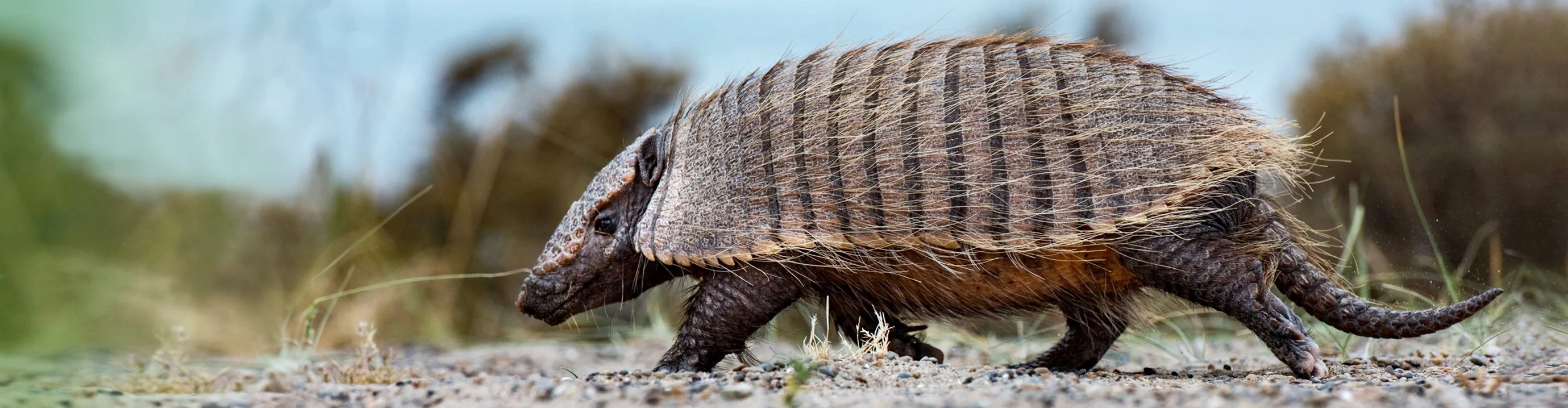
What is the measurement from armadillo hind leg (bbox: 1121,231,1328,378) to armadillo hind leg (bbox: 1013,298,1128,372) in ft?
2.55

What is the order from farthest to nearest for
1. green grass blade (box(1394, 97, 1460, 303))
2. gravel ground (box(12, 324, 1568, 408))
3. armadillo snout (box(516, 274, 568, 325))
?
green grass blade (box(1394, 97, 1460, 303)) → armadillo snout (box(516, 274, 568, 325)) → gravel ground (box(12, 324, 1568, 408))

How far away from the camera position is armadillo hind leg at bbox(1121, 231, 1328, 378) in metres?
3.89

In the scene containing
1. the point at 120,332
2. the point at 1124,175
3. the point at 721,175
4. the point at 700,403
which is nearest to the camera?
the point at 700,403

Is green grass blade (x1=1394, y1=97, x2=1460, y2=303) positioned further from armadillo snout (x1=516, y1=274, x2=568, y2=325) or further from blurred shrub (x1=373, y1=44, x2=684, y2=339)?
blurred shrub (x1=373, y1=44, x2=684, y2=339)

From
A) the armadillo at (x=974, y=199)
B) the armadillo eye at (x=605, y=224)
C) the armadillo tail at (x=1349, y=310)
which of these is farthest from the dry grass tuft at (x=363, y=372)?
the armadillo tail at (x=1349, y=310)

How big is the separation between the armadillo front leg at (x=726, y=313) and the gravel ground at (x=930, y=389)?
187mm

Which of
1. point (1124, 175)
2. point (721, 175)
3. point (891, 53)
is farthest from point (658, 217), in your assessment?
point (1124, 175)

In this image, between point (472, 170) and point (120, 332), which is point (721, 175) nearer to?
point (120, 332)

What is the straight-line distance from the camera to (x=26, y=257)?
4.23 m

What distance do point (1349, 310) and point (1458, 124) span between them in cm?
655

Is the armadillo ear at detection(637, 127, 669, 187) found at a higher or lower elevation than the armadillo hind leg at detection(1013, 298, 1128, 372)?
higher

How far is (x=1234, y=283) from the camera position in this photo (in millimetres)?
3902

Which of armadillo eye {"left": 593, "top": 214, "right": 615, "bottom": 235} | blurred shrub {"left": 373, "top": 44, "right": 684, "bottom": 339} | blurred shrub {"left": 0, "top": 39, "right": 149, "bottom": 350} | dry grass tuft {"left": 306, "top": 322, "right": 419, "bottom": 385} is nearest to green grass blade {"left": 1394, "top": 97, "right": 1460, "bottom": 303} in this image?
armadillo eye {"left": 593, "top": 214, "right": 615, "bottom": 235}

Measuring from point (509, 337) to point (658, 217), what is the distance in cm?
496
